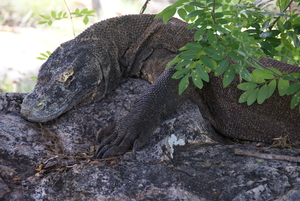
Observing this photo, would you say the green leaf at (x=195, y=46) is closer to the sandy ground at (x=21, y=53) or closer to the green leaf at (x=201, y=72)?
the green leaf at (x=201, y=72)

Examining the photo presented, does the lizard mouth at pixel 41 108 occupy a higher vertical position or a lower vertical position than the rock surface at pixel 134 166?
higher

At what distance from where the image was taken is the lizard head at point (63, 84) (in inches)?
107

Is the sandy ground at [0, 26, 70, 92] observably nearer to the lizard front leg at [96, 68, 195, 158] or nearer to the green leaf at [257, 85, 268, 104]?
the lizard front leg at [96, 68, 195, 158]

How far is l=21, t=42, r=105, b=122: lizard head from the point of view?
2729 mm

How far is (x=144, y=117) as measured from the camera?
263 centimetres

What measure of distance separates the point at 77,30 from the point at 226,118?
5.42m

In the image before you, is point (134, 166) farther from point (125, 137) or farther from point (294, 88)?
point (294, 88)

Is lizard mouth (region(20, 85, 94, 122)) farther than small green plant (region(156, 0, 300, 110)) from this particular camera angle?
Yes

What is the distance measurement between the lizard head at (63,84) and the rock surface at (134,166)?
12 cm

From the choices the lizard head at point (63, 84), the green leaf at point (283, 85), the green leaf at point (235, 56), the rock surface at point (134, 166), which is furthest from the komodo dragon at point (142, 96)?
the green leaf at point (235, 56)

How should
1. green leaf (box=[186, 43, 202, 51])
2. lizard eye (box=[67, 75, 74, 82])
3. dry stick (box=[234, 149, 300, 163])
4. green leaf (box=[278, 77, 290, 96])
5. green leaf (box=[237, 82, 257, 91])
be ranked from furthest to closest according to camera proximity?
lizard eye (box=[67, 75, 74, 82])
green leaf (box=[237, 82, 257, 91])
green leaf (box=[278, 77, 290, 96])
dry stick (box=[234, 149, 300, 163])
green leaf (box=[186, 43, 202, 51])

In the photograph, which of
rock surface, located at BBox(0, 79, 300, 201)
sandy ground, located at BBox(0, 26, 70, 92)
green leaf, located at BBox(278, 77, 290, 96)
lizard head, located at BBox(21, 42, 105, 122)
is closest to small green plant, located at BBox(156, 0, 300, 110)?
green leaf, located at BBox(278, 77, 290, 96)

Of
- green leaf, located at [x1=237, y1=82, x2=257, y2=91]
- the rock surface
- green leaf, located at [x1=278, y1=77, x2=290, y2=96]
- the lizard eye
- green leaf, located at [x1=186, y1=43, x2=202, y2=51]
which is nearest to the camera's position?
the rock surface

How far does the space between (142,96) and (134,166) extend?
0.82 meters
